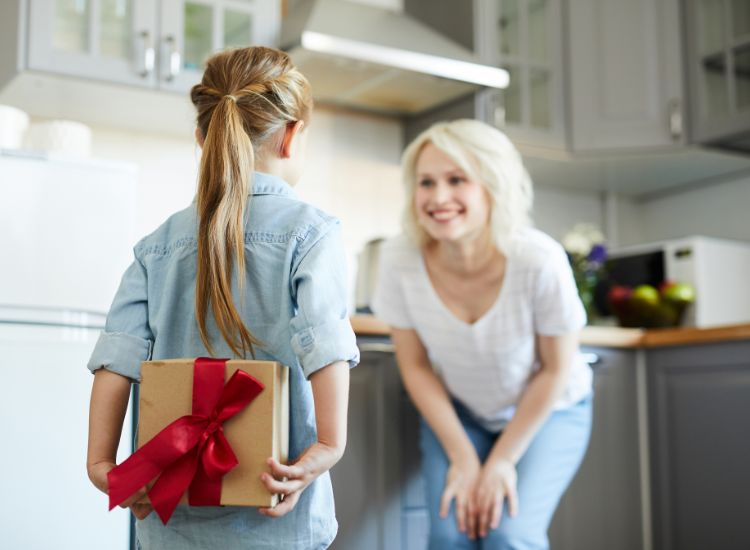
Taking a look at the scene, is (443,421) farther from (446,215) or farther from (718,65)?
(718,65)

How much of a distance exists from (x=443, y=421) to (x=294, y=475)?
99 centimetres

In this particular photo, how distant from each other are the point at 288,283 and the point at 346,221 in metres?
1.98

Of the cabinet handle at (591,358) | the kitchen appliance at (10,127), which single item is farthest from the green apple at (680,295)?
the kitchen appliance at (10,127)

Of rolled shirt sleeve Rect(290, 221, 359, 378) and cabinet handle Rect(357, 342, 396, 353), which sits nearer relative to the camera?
rolled shirt sleeve Rect(290, 221, 359, 378)

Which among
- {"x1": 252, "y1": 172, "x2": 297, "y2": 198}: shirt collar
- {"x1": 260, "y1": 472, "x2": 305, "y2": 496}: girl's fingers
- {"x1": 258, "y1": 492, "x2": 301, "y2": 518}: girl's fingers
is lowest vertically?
{"x1": 258, "y1": 492, "x2": 301, "y2": 518}: girl's fingers

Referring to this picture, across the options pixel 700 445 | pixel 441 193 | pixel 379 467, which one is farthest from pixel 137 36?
pixel 700 445

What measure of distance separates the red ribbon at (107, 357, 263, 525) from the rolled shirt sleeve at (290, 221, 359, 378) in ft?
0.23

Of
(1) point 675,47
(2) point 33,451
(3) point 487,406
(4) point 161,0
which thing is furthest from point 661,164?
(2) point 33,451

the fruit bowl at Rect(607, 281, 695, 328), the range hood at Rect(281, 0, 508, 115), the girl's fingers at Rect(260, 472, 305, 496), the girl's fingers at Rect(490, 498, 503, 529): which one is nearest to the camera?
the girl's fingers at Rect(260, 472, 305, 496)

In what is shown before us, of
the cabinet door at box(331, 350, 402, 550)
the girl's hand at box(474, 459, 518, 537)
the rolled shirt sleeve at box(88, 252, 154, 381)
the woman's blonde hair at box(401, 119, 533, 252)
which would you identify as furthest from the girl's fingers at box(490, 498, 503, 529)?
the rolled shirt sleeve at box(88, 252, 154, 381)

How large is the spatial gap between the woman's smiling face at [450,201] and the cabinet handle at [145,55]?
860 mm

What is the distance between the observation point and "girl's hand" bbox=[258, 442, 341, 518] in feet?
3.22

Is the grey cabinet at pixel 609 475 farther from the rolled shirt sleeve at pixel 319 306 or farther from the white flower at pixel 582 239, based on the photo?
the rolled shirt sleeve at pixel 319 306

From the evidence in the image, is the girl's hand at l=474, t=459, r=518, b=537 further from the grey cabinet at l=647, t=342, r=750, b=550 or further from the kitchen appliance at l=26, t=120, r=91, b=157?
the kitchen appliance at l=26, t=120, r=91, b=157
